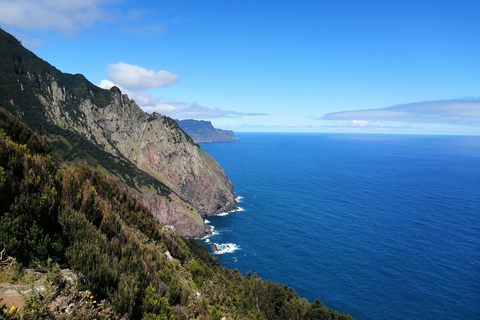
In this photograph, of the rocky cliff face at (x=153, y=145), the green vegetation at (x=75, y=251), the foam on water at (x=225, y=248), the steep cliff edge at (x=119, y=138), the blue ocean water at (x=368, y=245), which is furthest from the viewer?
the rocky cliff face at (x=153, y=145)

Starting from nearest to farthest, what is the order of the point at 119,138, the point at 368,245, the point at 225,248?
the point at 368,245 → the point at 225,248 → the point at 119,138

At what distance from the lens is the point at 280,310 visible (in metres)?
34.7

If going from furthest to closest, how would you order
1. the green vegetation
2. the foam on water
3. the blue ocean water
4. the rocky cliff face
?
the rocky cliff face, the foam on water, the blue ocean water, the green vegetation

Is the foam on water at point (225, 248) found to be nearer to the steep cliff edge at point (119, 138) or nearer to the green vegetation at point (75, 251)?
the steep cliff edge at point (119, 138)

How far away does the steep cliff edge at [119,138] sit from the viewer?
116m

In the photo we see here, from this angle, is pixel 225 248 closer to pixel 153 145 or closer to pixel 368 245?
pixel 368 245

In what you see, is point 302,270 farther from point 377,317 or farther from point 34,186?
point 34,186

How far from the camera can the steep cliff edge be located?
380 ft

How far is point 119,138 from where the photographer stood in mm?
160750

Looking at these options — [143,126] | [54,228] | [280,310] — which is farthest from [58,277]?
[143,126]

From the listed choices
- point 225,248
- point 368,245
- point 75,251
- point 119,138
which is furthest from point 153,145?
point 75,251

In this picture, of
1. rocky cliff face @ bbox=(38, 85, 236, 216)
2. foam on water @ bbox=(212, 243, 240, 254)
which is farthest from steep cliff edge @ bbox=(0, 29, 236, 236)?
foam on water @ bbox=(212, 243, 240, 254)

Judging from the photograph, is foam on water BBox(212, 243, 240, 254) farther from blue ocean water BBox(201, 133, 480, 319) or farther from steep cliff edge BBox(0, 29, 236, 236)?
steep cliff edge BBox(0, 29, 236, 236)

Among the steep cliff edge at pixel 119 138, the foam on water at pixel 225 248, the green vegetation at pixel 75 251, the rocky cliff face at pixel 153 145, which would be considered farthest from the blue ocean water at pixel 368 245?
the green vegetation at pixel 75 251
